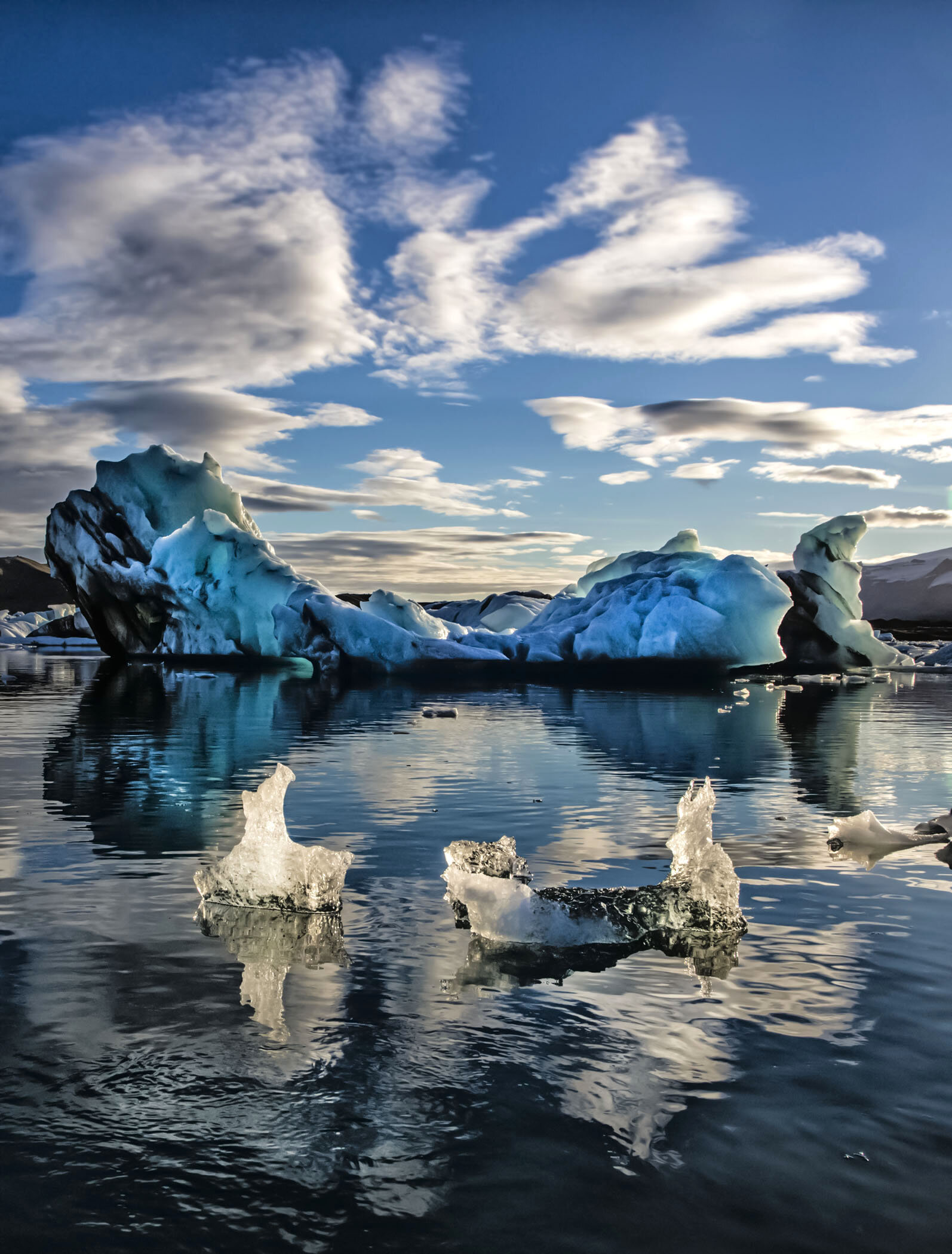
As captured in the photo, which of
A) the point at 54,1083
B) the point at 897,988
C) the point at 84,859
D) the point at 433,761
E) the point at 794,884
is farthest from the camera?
the point at 433,761

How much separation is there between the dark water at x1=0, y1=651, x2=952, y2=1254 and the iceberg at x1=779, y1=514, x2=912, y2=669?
35.9m

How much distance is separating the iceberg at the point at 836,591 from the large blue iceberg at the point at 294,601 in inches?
49.2

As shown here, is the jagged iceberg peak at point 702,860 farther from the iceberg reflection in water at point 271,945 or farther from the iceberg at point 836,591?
the iceberg at point 836,591

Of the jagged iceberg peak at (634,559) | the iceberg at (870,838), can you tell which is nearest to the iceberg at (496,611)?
the jagged iceberg peak at (634,559)

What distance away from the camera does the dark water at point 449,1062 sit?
3307 millimetres

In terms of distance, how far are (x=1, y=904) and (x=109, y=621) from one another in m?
43.2

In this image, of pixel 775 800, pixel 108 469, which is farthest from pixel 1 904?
pixel 108 469

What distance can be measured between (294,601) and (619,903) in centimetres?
3299

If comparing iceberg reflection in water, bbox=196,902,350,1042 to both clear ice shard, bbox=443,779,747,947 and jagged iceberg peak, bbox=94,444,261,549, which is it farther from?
jagged iceberg peak, bbox=94,444,261,549

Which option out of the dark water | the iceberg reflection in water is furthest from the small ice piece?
the iceberg reflection in water

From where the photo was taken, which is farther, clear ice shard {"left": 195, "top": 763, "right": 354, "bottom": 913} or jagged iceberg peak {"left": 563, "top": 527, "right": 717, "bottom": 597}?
jagged iceberg peak {"left": 563, "top": 527, "right": 717, "bottom": 597}

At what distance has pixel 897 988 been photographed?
5312 millimetres

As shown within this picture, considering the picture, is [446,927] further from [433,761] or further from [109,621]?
[109,621]

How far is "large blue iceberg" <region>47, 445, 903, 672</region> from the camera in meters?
35.5
